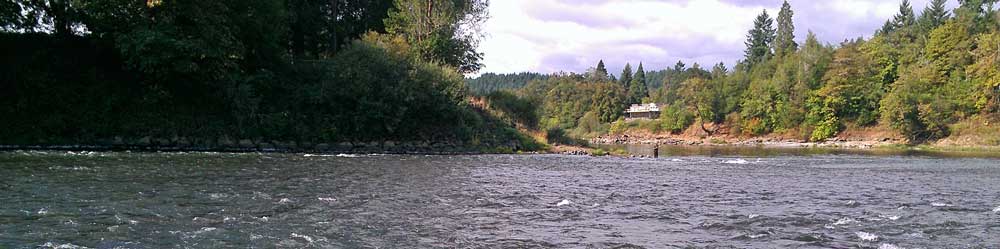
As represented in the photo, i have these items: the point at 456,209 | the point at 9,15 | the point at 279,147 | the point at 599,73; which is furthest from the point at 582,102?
the point at 456,209

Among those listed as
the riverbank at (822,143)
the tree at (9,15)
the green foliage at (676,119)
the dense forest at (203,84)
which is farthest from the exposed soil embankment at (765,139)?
the tree at (9,15)

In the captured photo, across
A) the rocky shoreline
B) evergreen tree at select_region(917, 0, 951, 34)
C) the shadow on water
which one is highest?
evergreen tree at select_region(917, 0, 951, 34)

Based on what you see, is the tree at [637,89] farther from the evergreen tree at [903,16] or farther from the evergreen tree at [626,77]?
the evergreen tree at [903,16]

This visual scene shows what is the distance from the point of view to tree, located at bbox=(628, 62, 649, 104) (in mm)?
149637

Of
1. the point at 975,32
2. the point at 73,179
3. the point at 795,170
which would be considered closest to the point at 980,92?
the point at 975,32

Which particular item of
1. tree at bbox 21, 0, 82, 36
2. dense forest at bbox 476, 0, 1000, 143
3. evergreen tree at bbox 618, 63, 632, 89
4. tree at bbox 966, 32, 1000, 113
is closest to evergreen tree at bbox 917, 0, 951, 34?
dense forest at bbox 476, 0, 1000, 143

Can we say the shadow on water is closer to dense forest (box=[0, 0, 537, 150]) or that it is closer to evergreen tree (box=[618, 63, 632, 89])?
dense forest (box=[0, 0, 537, 150])

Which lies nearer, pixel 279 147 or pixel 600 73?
pixel 279 147

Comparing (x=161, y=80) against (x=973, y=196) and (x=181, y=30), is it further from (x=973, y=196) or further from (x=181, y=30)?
(x=973, y=196)

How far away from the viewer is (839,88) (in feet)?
294

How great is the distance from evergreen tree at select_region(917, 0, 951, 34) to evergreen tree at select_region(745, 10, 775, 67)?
30.2 meters

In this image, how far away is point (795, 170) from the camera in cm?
3200

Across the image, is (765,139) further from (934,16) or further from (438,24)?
(438,24)

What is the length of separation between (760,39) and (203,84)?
120m
